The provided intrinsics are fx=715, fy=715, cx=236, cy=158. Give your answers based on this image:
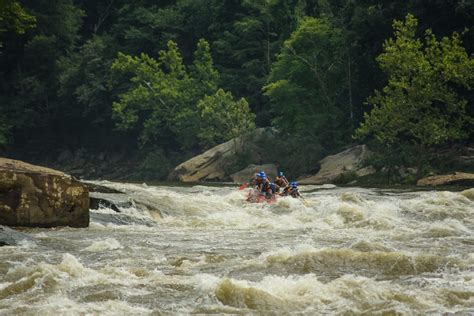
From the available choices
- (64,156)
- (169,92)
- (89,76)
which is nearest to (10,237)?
(169,92)

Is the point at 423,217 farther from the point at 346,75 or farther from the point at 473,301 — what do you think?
the point at 346,75

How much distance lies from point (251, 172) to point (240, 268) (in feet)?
97.9

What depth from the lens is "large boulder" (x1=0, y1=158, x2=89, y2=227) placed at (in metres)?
14.3

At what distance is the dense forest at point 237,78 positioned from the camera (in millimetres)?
32406

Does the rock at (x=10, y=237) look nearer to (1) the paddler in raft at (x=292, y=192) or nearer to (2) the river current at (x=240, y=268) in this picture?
(2) the river current at (x=240, y=268)

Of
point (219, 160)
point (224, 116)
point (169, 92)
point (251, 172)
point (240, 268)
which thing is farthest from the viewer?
point (169, 92)

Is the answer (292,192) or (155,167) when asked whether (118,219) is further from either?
(155,167)

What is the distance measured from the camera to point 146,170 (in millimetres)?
50500

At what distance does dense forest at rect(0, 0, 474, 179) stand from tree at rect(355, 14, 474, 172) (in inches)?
2.6

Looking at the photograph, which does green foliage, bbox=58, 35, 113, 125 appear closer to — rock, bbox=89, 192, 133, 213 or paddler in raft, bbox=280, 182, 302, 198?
paddler in raft, bbox=280, 182, 302, 198

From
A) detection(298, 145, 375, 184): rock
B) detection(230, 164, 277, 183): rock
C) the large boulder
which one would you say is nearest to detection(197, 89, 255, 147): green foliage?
detection(230, 164, 277, 183): rock

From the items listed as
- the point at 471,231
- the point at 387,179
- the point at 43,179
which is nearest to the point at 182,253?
the point at 43,179

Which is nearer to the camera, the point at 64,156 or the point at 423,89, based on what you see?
the point at 423,89

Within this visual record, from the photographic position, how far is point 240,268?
9.91 metres
